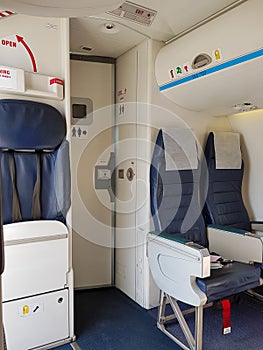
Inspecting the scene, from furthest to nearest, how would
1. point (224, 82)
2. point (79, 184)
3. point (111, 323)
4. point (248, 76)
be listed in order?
point (79, 184)
point (111, 323)
point (224, 82)
point (248, 76)

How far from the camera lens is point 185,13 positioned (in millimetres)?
2096

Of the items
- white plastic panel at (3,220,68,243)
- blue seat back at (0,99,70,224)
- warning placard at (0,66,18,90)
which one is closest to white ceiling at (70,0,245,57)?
warning placard at (0,66,18,90)

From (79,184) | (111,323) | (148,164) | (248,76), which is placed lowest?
(111,323)

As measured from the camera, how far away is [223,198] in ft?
8.97

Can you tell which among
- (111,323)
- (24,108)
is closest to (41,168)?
(24,108)

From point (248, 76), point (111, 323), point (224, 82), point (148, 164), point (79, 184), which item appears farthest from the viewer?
point (79, 184)

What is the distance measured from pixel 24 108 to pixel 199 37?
1.23 metres

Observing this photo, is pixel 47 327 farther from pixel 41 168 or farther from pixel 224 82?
pixel 224 82

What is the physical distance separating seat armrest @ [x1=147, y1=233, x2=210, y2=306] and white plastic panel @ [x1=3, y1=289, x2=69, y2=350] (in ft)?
2.19

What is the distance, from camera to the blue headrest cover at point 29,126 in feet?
6.20

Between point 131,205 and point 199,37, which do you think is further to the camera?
point 131,205

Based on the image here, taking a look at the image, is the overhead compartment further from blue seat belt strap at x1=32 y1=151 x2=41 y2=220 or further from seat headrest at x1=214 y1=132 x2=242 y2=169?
blue seat belt strap at x1=32 y1=151 x2=41 y2=220

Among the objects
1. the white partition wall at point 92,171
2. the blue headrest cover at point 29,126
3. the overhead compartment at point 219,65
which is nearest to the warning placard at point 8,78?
the blue headrest cover at point 29,126

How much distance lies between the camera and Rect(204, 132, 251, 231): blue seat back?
2664mm
